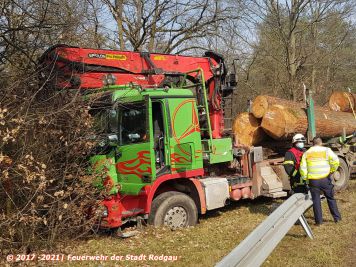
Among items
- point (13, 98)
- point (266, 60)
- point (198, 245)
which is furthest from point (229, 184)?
point (266, 60)

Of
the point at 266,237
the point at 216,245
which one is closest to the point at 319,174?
the point at 216,245

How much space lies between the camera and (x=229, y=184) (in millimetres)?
8680

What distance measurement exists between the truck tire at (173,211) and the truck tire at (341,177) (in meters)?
5.51

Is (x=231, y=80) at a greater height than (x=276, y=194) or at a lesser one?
greater

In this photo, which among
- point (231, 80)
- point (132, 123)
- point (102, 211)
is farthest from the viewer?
point (231, 80)

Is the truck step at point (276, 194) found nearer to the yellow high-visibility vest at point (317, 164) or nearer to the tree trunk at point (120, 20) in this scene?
the yellow high-visibility vest at point (317, 164)

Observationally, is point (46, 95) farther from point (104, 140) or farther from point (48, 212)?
point (48, 212)

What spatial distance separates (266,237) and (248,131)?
6.10m

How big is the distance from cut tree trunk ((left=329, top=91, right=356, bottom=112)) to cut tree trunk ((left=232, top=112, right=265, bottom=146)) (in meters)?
4.47

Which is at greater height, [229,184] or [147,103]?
[147,103]

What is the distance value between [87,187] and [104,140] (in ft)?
2.81

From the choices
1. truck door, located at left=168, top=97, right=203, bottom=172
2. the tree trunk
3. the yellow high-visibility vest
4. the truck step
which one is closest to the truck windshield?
truck door, located at left=168, top=97, right=203, bottom=172

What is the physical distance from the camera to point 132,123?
7.25 m

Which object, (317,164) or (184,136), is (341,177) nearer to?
(317,164)
